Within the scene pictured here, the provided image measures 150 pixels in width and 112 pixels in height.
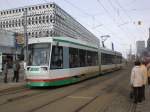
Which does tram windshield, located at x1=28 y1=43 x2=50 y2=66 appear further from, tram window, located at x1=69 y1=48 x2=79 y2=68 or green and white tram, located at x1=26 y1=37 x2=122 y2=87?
tram window, located at x1=69 y1=48 x2=79 y2=68

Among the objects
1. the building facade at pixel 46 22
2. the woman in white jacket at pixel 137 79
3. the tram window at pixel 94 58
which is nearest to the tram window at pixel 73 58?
the tram window at pixel 94 58

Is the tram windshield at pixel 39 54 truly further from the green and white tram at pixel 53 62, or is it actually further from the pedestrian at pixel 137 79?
the pedestrian at pixel 137 79

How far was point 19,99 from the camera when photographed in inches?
503

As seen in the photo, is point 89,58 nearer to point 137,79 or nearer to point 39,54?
point 39,54

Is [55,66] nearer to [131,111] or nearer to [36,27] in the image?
[131,111]

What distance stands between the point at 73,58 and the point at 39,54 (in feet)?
11.6

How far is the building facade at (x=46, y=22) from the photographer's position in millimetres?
66250

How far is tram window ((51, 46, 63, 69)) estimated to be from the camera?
679 inches

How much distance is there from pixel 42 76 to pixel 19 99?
4148mm

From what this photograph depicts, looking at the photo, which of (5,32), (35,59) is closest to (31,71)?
(35,59)

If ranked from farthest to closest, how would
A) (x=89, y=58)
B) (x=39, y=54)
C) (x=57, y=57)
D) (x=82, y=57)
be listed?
(x=89, y=58) < (x=82, y=57) < (x=57, y=57) < (x=39, y=54)

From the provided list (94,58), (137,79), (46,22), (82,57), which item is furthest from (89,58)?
(46,22)

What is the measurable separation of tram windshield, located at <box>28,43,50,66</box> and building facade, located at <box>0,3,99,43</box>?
34727 mm

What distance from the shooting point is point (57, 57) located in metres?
17.6
